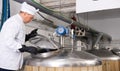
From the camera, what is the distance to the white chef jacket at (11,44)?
1.40 m

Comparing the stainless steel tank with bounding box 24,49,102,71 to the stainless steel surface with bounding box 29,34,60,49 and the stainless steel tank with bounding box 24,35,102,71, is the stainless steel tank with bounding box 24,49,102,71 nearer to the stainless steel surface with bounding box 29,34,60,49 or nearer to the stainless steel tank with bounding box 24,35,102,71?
the stainless steel tank with bounding box 24,35,102,71

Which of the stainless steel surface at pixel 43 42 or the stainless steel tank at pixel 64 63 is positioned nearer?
the stainless steel tank at pixel 64 63

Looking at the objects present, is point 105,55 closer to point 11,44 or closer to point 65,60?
point 65,60

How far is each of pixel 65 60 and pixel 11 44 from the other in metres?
0.50

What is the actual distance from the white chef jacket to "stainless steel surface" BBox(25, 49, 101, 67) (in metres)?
0.23

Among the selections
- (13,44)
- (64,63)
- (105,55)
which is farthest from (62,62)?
(105,55)

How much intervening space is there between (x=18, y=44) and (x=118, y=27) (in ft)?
8.90

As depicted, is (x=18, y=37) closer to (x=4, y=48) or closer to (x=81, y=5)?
(x=4, y=48)

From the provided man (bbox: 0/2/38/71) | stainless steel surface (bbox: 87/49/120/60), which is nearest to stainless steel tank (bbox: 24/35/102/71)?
man (bbox: 0/2/38/71)

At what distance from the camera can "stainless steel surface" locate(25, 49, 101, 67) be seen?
158cm

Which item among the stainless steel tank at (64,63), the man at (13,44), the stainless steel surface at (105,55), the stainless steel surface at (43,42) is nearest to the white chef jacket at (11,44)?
the man at (13,44)

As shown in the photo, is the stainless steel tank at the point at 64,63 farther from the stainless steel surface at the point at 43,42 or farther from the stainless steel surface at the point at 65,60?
the stainless steel surface at the point at 43,42

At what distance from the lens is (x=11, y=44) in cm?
139

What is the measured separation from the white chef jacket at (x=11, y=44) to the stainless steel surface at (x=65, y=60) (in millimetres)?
230
